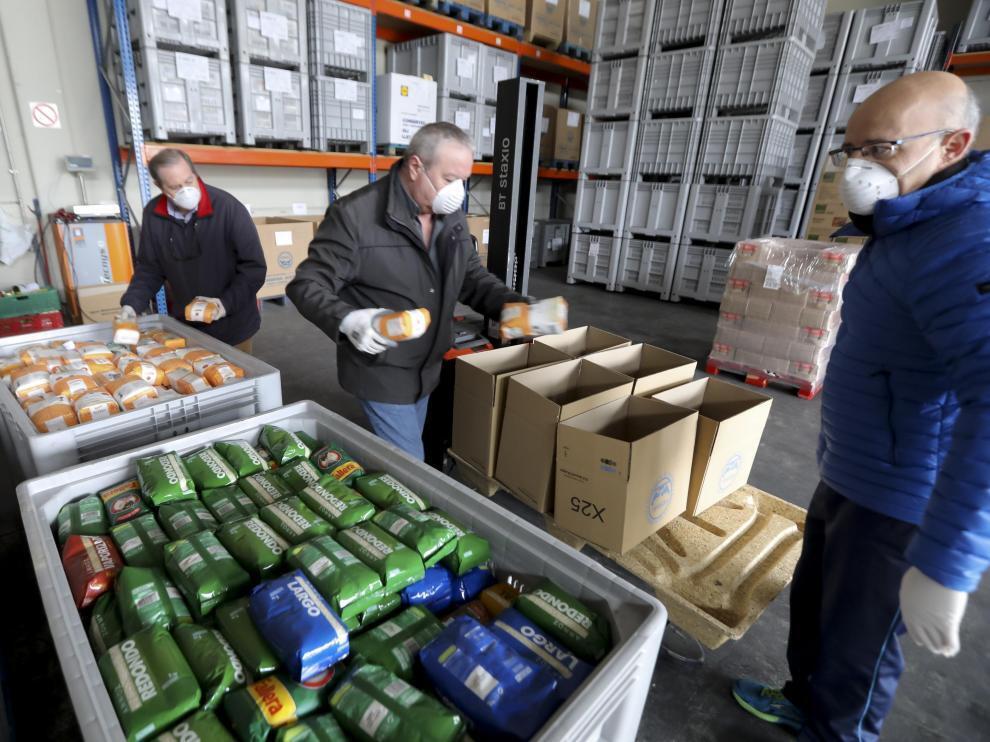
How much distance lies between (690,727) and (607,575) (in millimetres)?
1278

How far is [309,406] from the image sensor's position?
1751mm

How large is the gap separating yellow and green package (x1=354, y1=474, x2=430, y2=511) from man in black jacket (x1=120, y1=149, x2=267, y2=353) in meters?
1.72

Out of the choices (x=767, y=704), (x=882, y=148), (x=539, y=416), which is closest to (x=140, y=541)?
(x=539, y=416)

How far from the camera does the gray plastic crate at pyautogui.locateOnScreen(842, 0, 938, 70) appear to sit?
6.63m

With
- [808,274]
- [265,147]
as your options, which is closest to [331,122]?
[265,147]

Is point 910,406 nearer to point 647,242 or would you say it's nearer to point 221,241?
point 221,241

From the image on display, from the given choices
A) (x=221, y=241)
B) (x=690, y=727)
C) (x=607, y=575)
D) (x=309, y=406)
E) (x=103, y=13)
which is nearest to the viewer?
(x=607, y=575)

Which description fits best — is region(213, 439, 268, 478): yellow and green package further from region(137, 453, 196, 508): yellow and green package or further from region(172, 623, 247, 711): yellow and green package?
region(172, 623, 247, 711): yellow and green package

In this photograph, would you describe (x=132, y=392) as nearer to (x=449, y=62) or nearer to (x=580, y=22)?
(x=449, y=62)

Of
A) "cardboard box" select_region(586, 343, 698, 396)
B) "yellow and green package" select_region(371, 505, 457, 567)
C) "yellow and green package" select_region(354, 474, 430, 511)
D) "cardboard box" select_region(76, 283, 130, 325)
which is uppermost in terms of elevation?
"yellow and green package" select_region(371, 505, 457, 567)

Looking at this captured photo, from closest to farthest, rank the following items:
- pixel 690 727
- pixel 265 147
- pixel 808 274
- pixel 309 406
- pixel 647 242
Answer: pixel 309 406, pixel 690 727, pixel 808 274, pixel 265 147, pixel 647 242

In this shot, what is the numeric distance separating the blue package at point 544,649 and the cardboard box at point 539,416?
105cm

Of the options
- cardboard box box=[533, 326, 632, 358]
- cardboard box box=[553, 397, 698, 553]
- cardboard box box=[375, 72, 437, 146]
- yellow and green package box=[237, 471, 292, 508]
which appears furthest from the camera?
cardboard box box=[375, 72, 437, 146]

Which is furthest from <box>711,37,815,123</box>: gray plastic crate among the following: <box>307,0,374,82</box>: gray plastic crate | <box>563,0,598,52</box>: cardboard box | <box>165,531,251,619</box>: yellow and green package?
<box>165,531,251,619</box>: yellow and green package
